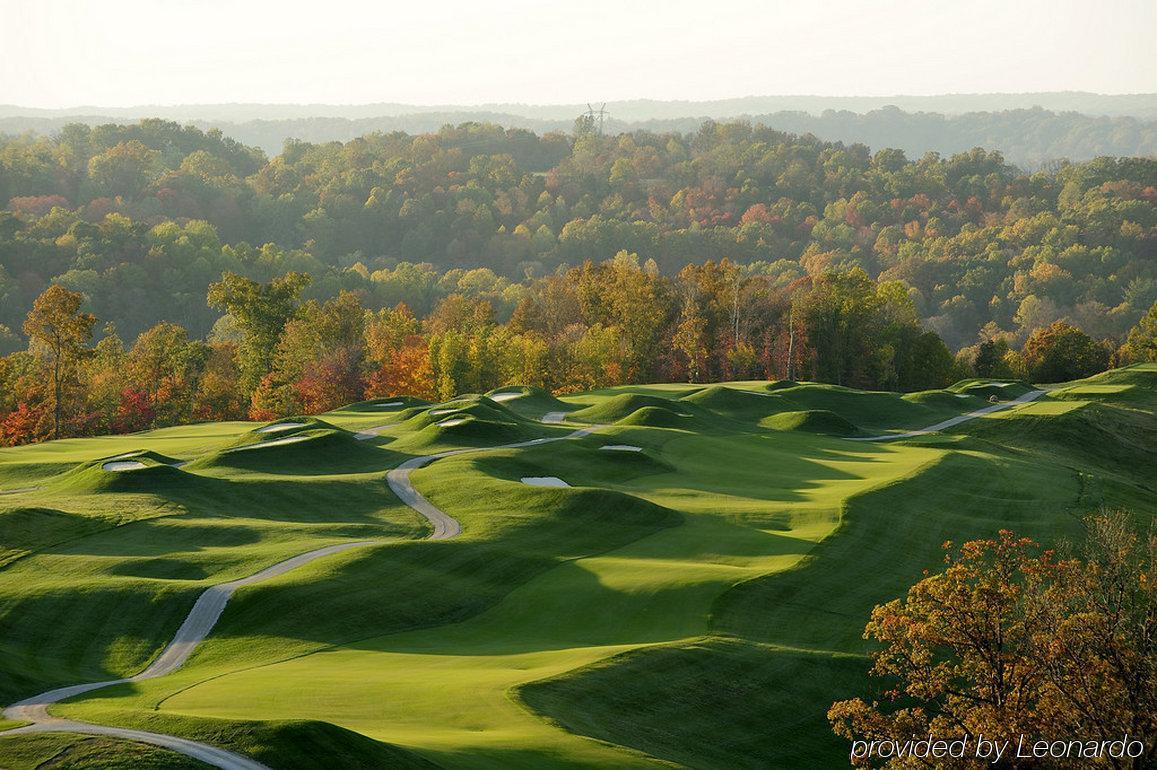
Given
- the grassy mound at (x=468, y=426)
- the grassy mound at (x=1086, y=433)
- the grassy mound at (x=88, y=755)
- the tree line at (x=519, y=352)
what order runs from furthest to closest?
the tree line at (x=519, y=352) < the grassy mound at (x=1086, y=433) < the grassy mound at (x=468, y=426) < the grassy mound at (x=88, y=755)

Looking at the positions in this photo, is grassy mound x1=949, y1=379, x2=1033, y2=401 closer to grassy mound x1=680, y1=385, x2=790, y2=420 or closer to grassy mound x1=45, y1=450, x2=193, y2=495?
grassy mound x1=680, y1=385, x2=790, y2=420

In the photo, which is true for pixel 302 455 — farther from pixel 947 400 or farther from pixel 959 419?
pixel 947 400

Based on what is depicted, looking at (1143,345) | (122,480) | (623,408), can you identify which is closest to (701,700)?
(122,480)

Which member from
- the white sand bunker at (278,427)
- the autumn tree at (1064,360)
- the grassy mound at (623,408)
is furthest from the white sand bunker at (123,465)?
the autumn tree at (1064,360)

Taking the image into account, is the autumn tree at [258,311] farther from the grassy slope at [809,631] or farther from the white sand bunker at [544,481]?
the grassy slope at [809,631]

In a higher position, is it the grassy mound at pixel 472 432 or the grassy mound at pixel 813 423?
the grassy mound at pixel 472 432

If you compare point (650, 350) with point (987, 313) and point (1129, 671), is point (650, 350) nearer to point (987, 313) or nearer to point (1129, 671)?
point (987, 313)
